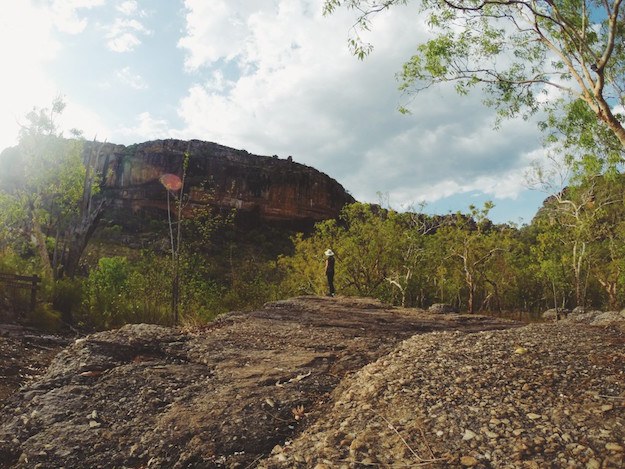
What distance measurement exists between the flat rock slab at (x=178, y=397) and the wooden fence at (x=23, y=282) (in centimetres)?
775

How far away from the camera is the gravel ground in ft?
11.2

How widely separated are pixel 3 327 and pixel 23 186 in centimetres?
1245

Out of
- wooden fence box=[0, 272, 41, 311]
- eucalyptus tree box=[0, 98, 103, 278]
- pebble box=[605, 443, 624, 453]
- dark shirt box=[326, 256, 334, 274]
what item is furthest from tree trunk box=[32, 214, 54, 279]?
pebble box=[605, 443, 624, 453]

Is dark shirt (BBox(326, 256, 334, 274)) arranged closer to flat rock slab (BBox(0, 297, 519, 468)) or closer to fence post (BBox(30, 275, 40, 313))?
flat rock slab (BBox(0, 297, 519, 468))

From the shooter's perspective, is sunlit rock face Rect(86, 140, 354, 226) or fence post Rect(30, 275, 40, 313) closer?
fence post Rect(30, 275, 40, 313)

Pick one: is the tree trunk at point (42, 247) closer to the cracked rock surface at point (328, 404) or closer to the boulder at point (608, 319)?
the cracked rock surface at point (328, 404)

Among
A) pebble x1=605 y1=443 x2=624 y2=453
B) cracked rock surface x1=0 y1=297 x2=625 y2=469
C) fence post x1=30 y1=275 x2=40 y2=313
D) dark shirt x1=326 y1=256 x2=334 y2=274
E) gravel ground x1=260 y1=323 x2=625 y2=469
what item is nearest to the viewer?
pebble x1=605 y1=443 x2=624 y2=453

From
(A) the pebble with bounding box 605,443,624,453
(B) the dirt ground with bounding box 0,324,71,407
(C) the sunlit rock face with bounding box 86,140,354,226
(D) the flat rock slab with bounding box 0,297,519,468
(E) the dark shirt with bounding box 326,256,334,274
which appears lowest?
(B) the dirt ground with bounding box 0,324,71,407

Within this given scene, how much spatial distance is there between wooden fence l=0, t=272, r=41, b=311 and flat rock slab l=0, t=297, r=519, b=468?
25.4ft

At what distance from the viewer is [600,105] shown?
336 inches

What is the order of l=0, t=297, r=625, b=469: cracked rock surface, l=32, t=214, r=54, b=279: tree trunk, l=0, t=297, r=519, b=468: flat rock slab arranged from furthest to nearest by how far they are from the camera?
l=32, t=214, r=54, b=279: tree trunk
l=0, t=297, r=519, b=468: flat rock slab
l=0, t=297, r=625, b=469: cracked rock surface

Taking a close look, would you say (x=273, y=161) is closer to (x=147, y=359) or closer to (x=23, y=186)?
(x=23, y=186)

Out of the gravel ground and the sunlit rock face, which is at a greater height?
the sunlit rock face

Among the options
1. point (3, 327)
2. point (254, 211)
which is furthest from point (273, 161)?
point (3, 327)
